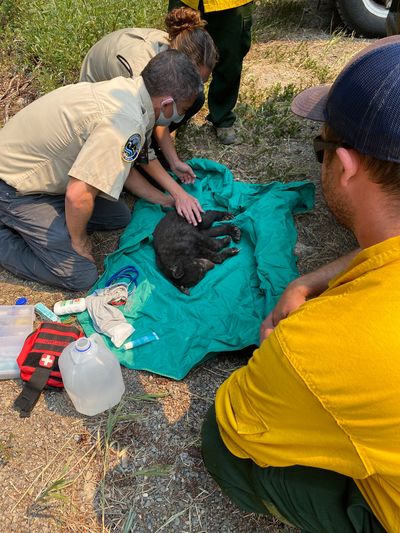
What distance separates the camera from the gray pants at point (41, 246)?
10.7ft

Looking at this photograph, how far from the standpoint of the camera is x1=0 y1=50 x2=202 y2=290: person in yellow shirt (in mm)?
2934

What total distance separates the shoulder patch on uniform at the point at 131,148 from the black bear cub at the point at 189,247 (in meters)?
0.68

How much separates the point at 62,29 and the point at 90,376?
4397mm

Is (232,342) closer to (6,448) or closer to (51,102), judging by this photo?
(6,448)

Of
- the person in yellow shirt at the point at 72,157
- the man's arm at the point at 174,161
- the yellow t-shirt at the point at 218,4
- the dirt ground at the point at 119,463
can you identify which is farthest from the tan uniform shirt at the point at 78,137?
the yellow t-shirt at the point at 218,4

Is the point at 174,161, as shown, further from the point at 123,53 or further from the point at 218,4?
the point at 218,4

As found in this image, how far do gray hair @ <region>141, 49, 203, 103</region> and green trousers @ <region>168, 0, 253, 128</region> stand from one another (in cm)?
110

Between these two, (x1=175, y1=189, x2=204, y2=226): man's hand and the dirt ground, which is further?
(x1=175, y1=189, x2=204, y2=226): man's hand

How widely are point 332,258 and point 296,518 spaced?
2100 millimetres

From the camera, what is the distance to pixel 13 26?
19.3 ft

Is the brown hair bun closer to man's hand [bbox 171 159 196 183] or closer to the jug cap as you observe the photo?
man's hand [bbox 171 159 196 183]

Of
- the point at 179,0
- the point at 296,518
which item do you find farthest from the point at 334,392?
the point at 179,0

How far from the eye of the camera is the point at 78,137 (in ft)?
9.86

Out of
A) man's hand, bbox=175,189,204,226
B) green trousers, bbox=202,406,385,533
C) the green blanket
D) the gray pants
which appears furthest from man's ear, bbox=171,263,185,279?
green trousers, bbox=202,406,385,533
